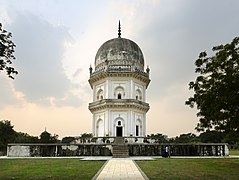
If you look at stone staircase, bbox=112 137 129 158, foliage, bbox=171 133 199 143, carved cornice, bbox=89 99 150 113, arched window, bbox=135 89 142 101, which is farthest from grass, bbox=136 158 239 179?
arched window, bbox=135 89 142 101

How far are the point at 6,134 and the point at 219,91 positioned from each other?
51.0 m

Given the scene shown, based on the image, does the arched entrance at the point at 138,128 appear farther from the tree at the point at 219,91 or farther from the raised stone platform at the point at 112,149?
the tree at the point at 219,91

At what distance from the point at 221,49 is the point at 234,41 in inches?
45.2

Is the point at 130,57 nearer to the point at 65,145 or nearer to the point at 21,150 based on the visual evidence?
the point at 65,145

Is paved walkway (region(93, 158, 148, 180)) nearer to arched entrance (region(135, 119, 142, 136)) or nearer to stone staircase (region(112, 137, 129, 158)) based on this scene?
stone staircase (region(112, 137, 129, 158))

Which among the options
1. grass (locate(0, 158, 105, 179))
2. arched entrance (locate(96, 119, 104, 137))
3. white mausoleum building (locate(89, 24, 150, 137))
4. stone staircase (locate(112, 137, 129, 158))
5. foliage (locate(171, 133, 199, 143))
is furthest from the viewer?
foliage (locate(171, 133, 199, 143))

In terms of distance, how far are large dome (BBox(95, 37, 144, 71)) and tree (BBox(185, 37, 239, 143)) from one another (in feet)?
81.7

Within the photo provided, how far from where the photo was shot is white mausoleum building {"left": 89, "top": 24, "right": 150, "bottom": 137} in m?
43.1

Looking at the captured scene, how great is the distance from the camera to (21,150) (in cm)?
3425

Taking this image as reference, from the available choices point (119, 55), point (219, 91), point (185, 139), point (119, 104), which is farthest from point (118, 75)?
point (219, 91)

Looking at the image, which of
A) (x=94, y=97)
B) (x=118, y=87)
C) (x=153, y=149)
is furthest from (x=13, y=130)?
(x=153, y=149)

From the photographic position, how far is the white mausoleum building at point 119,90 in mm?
43125

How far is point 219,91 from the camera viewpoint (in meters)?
17.9

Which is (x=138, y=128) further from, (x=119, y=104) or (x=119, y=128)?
(x=119, y=104)
